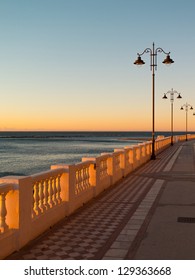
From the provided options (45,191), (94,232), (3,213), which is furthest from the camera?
(45,191)

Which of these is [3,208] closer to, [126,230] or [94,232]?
[94,232]

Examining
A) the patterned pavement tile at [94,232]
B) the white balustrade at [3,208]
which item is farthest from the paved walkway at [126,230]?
the white balustrade at [3,208]

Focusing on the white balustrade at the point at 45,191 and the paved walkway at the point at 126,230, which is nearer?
the paved walkway at the point at 126,230

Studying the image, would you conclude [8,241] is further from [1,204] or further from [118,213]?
[118,213]

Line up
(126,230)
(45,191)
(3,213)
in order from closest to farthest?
(3,213), (126,230), (45,191)

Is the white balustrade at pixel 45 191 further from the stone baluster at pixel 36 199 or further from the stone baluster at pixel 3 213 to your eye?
the stone baluster at pixel 3 213

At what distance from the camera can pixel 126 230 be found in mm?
8281

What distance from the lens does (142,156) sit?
24.8 m

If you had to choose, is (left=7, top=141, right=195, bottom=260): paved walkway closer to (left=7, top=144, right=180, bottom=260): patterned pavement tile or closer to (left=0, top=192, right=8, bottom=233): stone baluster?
(left=7, top=144, right=180, bottom=260): patterned pavement tile

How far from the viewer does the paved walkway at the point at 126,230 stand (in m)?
6.74

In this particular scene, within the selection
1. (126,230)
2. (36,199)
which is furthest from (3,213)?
(126,230)

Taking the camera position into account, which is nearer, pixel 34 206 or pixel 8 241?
pixel 8 241

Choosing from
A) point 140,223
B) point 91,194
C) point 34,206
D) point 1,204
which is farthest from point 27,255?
point 91,194

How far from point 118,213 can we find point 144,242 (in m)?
2.69
